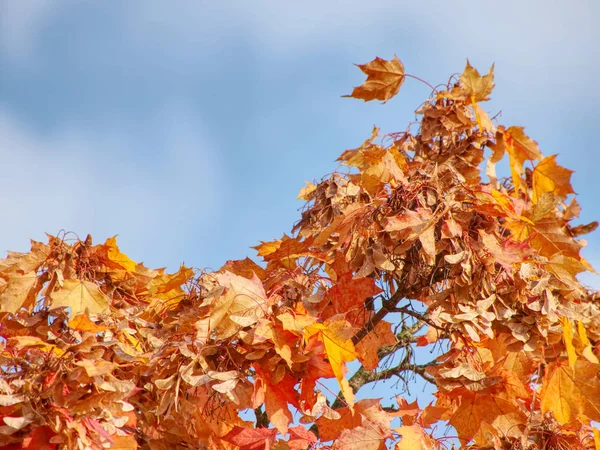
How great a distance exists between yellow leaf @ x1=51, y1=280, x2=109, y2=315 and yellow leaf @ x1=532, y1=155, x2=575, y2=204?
1.97 meters

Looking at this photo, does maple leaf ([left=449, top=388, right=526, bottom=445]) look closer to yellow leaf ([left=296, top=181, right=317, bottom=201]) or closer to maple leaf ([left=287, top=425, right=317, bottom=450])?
maple leaf ([left=287, top=425, right=317, bottom=450])

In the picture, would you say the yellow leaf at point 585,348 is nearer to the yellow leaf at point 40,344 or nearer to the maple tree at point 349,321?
the maple tree at point 349,321

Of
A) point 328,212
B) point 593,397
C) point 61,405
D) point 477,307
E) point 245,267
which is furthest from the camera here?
point 328,212

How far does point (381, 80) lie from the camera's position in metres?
3.30

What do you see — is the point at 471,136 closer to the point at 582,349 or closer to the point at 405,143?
the point at 405,143

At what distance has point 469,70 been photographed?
10.4 feet

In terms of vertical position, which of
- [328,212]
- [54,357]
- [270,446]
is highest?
[328,212]

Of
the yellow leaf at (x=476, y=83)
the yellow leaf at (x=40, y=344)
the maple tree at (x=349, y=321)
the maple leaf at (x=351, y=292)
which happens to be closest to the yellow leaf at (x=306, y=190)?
the maple tree at (x=349, y=321)

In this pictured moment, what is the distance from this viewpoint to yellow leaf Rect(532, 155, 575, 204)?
310 centimetres

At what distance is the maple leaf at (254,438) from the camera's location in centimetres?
257

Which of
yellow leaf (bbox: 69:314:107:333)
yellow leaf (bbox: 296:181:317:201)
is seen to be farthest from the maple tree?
yellow leaf (bbox: 296:181:317:201)

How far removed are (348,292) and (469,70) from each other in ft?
3.98

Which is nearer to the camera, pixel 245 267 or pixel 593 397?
pixel 593 397

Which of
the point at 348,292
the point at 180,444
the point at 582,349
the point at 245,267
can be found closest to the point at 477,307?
the point at 348,292
